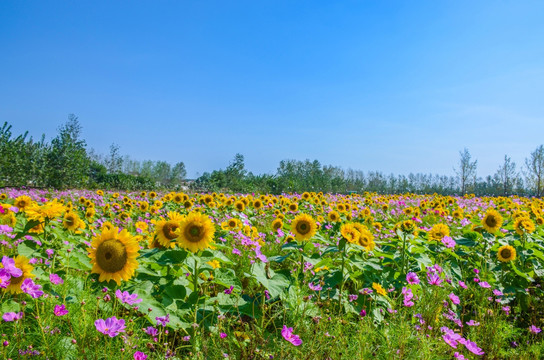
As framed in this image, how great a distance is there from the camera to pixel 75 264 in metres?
2.27

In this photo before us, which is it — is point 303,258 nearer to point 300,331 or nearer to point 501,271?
point 300,331

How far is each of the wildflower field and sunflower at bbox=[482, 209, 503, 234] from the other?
0.5 inches

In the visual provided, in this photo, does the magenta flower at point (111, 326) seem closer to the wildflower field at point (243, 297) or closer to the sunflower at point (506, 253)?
the wildflower field at point (243, 297)

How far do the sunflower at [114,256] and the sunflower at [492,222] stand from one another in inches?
141

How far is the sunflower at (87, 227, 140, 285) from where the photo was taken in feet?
5.96

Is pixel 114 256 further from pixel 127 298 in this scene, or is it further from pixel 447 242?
pixel 447 242

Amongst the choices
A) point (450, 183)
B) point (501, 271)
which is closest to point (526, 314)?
point (501, 271)

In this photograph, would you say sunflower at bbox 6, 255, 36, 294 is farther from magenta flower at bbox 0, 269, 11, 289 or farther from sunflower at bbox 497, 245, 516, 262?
sunflower at bbox 497, 245, 516, 262

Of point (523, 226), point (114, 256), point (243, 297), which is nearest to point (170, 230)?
point (114, 256)

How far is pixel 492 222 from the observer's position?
365 centimetres

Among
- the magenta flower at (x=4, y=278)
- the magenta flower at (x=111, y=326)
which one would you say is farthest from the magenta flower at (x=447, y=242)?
the magenta flower at (x=4, y=278)

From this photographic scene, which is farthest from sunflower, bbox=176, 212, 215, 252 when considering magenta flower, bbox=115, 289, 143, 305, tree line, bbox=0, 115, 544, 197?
tree line, bbox=0, 115, 544, 197

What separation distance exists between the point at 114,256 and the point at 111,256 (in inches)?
0.6

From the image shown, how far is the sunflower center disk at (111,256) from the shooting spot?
5.94ft
